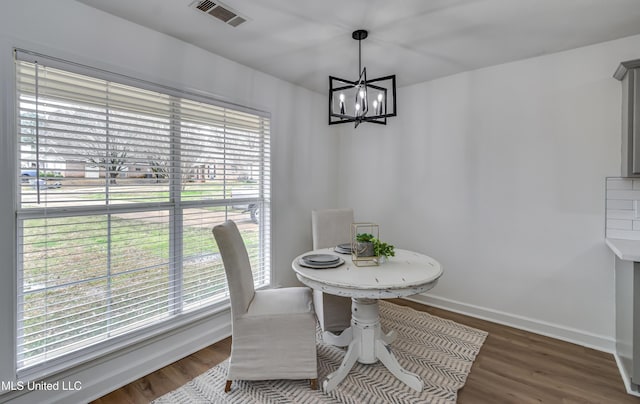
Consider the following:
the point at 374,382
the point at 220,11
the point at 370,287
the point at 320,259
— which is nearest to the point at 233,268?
the point at 320,259

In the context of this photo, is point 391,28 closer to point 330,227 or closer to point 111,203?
point 330,227

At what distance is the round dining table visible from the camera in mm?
1755

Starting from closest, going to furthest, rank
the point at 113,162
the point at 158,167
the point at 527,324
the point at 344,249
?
1. the point at 113,162
2. the point at 158,167
3. the point at 344,249
4. the point at 527,324

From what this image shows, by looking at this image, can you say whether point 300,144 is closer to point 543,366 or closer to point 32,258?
point 32,258

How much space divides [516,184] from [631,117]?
34.5 inches

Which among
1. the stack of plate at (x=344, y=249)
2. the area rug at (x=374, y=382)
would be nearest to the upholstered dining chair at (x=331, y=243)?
the area rug at (x=374, y=382)

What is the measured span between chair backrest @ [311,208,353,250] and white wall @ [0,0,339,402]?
52cm

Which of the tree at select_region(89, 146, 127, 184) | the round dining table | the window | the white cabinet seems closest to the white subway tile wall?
the white cabinet

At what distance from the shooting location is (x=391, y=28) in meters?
2.16

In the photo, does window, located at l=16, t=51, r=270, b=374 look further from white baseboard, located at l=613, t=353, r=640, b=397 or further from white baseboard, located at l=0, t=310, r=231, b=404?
white baseboard, located at l=613, t=353, r=640, b=397

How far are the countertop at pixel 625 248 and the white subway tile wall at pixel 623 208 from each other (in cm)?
7

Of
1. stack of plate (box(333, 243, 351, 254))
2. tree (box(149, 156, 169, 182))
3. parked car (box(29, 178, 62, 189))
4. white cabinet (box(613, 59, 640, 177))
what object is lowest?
stack of plate (box(333, 243, 351, 254))

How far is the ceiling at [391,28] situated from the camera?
190cm

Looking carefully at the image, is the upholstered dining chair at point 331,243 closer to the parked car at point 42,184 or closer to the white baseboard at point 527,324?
the white baseboard at point 527,324
